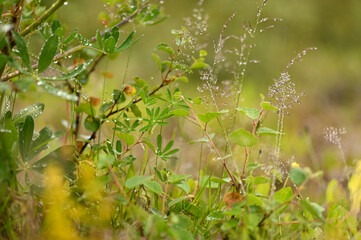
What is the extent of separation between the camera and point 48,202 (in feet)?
3.53

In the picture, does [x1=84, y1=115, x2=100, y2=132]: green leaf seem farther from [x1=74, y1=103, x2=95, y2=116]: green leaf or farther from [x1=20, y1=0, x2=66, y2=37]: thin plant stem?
[x1=20, y1=0, x2=66, y2=37]: thin plant stem

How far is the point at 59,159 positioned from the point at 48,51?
0.27 meters

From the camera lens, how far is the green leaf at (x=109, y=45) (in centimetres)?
114

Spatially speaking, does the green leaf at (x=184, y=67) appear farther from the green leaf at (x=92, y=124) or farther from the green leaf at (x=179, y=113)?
the green leaf at (x=92, y=124)

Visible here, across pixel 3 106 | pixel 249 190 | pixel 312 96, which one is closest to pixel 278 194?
pixel 249 190

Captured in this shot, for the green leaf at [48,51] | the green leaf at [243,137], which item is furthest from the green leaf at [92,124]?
the green leaf at [243,137]

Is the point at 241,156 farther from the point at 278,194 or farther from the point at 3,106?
the point at 3,106

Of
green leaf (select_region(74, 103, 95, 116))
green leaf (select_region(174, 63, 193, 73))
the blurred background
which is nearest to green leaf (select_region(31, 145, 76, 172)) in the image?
green leaf (select_region(74, 103, 95, 116))

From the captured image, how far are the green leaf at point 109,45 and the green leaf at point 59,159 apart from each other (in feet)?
0.88

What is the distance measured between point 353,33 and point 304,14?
653mm

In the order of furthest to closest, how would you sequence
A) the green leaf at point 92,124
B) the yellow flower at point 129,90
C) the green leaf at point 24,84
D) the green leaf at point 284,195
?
the yellow flower at point 129,90, the green leaf at point 92,124, the green leaf at point 284,195, the green leaf at point 24,84

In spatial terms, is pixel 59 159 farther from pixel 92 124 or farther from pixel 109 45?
pixel 109 45

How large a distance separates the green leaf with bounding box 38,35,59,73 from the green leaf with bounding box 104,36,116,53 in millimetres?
153

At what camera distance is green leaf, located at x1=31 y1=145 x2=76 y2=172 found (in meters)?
1.11
